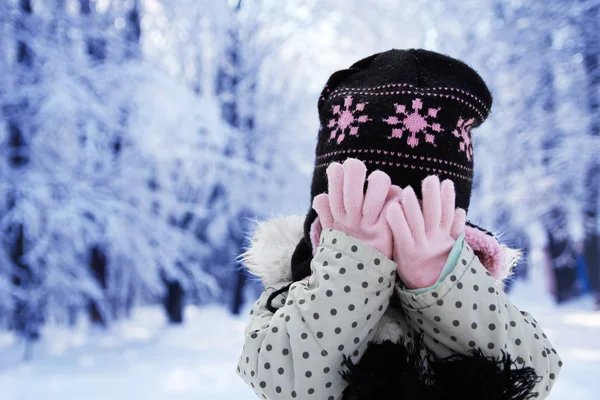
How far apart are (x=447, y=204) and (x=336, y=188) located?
13 cm

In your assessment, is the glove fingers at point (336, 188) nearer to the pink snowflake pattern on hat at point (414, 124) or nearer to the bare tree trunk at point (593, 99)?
the pink snowflake pattern on hat at point (414, 124)

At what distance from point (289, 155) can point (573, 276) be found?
339cm

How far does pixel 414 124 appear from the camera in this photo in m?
0.64

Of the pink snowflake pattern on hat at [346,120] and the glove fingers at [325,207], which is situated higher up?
the pink snowflake pattern on hat at [346,120]

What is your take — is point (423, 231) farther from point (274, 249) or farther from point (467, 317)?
point (274, 249)

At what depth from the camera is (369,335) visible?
592 millimetres

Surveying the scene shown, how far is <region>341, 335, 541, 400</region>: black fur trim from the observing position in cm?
50

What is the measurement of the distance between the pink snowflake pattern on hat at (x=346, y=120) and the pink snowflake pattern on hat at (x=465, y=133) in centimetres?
13

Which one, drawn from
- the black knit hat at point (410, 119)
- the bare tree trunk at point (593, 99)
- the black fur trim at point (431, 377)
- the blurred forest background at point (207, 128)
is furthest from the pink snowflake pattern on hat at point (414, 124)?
the bare tree trunk at point (593, 99)

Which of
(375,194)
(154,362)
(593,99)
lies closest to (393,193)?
(375,194)

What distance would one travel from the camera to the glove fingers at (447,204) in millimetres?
545

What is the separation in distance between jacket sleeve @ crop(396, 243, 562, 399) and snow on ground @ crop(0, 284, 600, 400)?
211 centimetres

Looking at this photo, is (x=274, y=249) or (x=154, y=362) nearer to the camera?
(x=274, y=249)

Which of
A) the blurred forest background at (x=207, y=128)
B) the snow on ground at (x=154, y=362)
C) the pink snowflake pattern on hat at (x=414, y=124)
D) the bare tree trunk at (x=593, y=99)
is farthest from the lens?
the bare tree trunk at (x=593, y=99)
